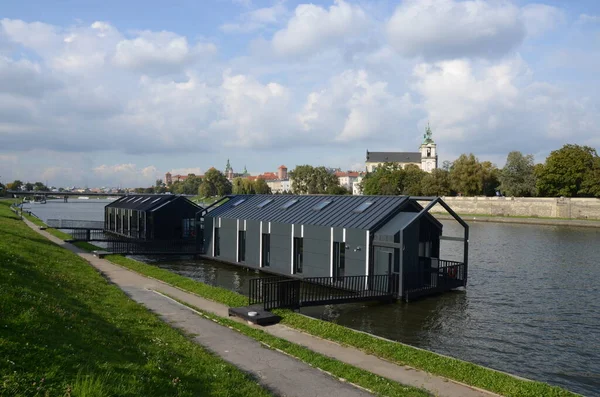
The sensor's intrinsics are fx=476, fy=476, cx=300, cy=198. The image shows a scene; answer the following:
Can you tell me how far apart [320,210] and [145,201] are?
84.1 feet

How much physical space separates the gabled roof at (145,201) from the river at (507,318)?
7.81 metres

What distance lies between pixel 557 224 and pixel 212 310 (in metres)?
77.8

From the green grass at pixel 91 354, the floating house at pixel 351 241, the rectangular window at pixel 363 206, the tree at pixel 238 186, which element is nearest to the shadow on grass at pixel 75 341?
the green grass at pixel 91 354

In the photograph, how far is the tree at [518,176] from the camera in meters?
103

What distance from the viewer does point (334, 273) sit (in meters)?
24.9

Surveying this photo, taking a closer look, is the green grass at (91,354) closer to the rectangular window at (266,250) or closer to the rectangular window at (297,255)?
the rectangular window at (297,255)

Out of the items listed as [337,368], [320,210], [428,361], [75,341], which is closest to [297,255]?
[320,210]

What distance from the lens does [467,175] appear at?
112 m

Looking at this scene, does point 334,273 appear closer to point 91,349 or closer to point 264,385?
point 264,385

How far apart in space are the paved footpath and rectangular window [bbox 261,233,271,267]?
37.8ft

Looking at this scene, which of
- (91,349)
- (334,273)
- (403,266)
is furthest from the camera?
(334,273)

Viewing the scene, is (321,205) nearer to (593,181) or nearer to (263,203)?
(263,203)

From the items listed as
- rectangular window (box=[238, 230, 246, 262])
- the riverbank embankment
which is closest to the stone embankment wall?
the riverbank embankment

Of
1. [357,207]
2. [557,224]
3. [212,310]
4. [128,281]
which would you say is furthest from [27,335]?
[557,224]
